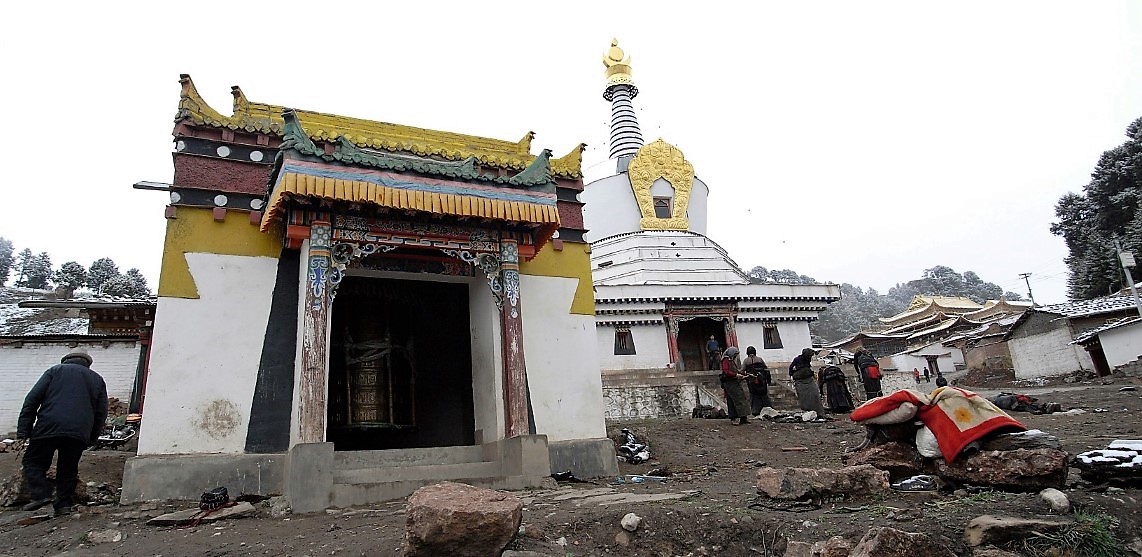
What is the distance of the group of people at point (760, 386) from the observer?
487 inches

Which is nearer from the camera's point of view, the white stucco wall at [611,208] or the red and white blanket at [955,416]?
the red and white blanket at [955,416]

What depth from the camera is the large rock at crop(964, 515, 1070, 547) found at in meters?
3.76

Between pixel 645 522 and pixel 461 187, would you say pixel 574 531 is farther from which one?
pixel 461 187

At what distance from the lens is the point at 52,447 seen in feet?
21.4

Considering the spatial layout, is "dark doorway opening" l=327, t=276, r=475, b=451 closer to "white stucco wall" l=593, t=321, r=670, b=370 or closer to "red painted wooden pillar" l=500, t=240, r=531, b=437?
"red painted wooden pillar" l=500, t=240, r=531, b=437

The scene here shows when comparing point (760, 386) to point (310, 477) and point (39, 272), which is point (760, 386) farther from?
point (39, 272)

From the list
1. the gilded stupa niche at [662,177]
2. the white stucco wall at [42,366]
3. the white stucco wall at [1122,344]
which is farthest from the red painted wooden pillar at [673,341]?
the white stucco wall at [42,366]

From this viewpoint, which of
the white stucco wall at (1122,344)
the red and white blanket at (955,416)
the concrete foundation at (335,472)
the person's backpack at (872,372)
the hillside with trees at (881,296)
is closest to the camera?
the red and white blanket at (955,416)

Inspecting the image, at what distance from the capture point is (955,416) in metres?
5.46

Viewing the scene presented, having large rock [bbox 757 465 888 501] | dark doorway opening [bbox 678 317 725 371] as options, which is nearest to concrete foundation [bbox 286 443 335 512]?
large rock [bbox 757 465 888 501]

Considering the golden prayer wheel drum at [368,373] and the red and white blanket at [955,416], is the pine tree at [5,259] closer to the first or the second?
the golden prayer wheel drum at [368,373]

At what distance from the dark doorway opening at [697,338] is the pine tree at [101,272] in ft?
128

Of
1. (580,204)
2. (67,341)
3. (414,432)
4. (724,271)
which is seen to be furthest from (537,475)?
(724,271)

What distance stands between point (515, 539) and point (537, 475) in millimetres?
3837
